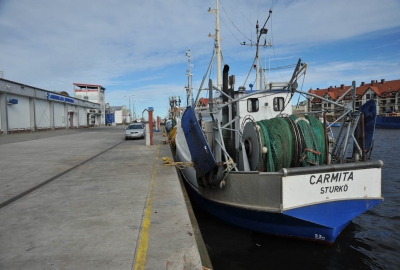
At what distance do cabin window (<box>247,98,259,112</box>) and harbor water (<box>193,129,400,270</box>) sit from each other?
299 cm

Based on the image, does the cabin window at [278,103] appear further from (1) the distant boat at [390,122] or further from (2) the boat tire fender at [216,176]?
(1) the distant boat at [390,122]

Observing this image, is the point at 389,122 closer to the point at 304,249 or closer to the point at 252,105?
the point at 252,105

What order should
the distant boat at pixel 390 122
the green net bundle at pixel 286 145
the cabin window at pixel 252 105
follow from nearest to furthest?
→ the green net bundle at pixel 286 145, the cabin window at pixel 252 105, the distant boat at pixel 390 122

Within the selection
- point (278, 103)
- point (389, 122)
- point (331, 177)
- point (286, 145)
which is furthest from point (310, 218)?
point (389, 122)

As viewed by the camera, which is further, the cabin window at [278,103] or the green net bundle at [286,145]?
the cabin window at [278,103]

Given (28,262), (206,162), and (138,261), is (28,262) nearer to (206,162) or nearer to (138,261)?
(138,261)

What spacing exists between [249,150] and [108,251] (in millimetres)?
3407

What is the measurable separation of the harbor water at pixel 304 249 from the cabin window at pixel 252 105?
9.80 ft

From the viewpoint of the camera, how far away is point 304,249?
16.8 ft

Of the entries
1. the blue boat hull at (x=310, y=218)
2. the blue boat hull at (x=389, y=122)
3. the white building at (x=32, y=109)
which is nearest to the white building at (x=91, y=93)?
the white building at (x=32, y=109)

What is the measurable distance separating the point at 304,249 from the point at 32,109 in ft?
115

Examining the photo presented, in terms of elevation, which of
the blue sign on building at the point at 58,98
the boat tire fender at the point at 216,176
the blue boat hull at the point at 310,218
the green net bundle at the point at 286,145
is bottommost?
the blue boat hull at the point at 310,218

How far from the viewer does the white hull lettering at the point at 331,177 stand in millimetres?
4672

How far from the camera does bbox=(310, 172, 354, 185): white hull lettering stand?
467 cm
